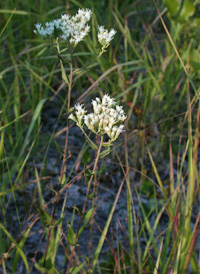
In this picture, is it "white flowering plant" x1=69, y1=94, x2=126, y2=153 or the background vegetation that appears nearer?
"white flowering plant" x1=69, y1=94, x2=126, y2=153

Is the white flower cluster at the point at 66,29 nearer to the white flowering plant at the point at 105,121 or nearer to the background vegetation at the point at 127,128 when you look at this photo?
the white flowering plant at the point at 105,121

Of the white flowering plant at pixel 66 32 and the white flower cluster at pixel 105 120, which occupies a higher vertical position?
the white flowering plant at pixel 66 32

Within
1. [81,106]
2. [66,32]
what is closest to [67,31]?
[66,32]

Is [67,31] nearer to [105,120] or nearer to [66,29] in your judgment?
[66,29]

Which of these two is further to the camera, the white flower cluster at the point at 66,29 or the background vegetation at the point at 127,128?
the background vegetation at the point at 127,128

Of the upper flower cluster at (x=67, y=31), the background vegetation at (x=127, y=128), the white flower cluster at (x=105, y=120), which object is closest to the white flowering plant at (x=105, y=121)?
the white flower cluster at (x=105, y=120)

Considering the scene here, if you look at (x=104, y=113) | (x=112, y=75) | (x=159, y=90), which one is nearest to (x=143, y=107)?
(x=159, y=90)

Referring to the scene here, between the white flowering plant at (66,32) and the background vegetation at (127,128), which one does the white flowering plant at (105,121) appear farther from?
the background vegetation at (127,128)

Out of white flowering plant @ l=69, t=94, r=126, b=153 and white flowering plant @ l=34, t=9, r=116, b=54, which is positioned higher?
white flowering plant @ l=34, t=9, r=116, b=54

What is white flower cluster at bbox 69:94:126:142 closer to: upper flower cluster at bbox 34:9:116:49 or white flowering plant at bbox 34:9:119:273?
white flowering plant at bbox 34:9:119:273

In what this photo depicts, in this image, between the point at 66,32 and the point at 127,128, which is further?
the point at 127,128

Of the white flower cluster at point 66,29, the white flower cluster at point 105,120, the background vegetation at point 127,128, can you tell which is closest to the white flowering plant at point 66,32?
the white flower cluster at point 66,29

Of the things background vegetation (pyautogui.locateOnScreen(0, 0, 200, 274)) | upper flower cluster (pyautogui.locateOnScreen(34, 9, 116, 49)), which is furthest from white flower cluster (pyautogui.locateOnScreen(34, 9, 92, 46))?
background vegetation (pyautogui.locateOnScreen(0, 0, 200, 274))
